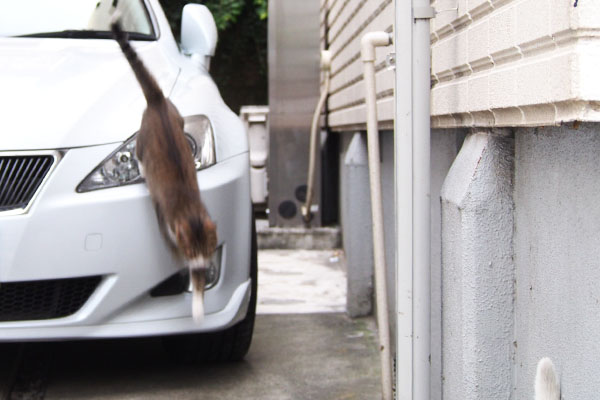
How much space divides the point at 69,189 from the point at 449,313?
140 cm

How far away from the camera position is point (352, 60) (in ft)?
18.8

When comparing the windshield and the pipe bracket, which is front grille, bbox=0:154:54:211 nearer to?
the windshield

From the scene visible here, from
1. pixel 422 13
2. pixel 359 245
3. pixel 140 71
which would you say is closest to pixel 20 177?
pixel 140 71

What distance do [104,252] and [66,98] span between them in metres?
0.60

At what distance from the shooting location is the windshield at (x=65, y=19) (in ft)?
13.9

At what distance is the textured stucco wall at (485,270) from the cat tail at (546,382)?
0.39 metres

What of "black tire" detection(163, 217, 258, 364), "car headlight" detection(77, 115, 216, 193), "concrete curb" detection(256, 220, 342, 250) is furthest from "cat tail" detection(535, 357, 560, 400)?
"concrete curb" detection(256, 220, 342, 250)

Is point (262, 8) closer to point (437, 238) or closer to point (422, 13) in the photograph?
point (437, 238)

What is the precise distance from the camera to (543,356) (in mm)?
2311

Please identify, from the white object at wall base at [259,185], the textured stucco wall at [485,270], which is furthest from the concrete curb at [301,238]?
the textured stucco wall at [485,270]

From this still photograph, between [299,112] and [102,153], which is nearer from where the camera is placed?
[102,153]

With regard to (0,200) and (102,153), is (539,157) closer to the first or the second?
(102,153)

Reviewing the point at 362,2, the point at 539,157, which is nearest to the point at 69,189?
the point at 539,157

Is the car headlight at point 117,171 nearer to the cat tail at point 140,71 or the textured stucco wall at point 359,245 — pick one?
the cat tail at point 140,71
